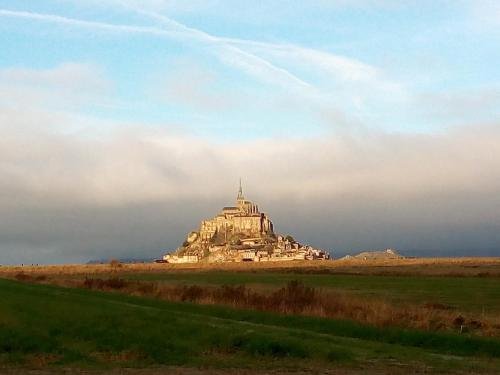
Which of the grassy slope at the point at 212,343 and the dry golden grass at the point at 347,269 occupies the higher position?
the dry golden grass at the point at 347,269

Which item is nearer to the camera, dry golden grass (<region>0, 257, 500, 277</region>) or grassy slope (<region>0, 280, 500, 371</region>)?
grassy slope (<region>0, 280, 500, 371</region>)

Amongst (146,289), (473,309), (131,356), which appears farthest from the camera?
(146,289)

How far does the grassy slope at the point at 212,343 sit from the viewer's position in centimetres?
1914

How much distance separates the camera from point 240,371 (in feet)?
57.1

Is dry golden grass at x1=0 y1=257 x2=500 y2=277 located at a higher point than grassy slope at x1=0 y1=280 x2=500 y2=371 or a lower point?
higher

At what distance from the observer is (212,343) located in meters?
22.0

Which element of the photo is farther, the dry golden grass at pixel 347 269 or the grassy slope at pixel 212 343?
the dry golden grass at pixel 347 269

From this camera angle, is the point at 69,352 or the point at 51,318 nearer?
the point at 69,352

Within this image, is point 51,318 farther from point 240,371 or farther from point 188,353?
point 240,371

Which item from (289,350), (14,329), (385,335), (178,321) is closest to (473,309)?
(385,335)

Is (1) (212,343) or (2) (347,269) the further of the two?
(2) (347,269)

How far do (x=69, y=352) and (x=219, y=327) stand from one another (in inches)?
226

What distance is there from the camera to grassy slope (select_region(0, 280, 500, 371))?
19141mm

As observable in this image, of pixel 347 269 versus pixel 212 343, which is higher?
pixel 347 269
